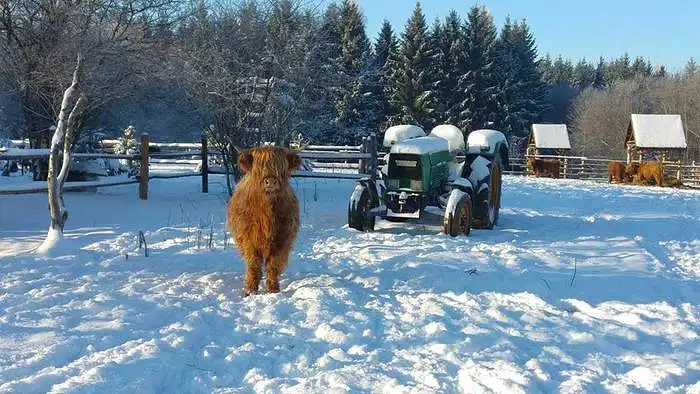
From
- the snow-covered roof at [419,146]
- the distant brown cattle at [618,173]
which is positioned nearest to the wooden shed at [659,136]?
the distant brown cattle at [618,173]

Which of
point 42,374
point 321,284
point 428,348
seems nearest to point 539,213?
point 321,284

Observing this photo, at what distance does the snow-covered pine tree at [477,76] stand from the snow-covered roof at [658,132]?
1095 cm

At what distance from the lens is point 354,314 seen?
477cm

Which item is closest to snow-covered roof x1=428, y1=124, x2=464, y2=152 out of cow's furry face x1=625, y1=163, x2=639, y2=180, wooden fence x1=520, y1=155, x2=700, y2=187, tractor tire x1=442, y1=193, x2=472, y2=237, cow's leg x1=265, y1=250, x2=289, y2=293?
tractor tire x1=442, y1=193, x2=472, y2=237

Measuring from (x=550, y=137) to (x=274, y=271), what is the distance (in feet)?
124

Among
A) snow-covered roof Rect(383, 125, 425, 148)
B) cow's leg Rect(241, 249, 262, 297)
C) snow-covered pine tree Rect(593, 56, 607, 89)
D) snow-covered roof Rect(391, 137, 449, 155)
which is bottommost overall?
cow's leg Rect(241, 249, 262, 297)

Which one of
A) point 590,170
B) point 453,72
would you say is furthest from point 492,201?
point 453,72

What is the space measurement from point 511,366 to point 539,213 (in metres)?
9.55

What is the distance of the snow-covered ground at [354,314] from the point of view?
11.4 feet

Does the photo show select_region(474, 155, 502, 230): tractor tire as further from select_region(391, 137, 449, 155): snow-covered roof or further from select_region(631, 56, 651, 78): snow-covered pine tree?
select_region(631, 56, 651, 78): snow-covered pine tree

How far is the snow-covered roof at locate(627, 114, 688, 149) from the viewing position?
34.3 metres

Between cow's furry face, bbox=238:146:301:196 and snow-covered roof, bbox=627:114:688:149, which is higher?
snow-covered roof, bbox=627:114:688:149

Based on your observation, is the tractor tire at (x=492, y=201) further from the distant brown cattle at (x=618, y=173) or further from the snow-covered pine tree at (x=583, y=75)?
the snow-covered pine tree at (x=583, y=75)

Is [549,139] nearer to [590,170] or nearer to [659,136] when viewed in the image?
[590,170]
